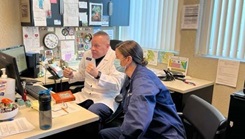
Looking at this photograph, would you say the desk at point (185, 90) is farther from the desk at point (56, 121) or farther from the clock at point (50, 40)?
the clock at point (50, 40)

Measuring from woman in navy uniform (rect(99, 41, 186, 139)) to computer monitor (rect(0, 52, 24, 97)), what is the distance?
0.75 meters

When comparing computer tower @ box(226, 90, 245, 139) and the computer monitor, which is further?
computer tower @ box(226, 90, 245, 139)

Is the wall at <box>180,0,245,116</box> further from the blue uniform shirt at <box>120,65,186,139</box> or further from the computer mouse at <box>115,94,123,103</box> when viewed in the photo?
the blue uniform shirt at <box>120,65,186,139</box>

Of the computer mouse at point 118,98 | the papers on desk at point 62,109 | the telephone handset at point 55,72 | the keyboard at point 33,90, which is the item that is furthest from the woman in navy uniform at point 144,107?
the telephone handset at point 55,72

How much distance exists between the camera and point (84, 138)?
1.83 m

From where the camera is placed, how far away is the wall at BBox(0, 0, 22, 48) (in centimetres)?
A: 259

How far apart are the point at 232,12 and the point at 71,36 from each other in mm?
2009

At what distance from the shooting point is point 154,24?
3.33 metres

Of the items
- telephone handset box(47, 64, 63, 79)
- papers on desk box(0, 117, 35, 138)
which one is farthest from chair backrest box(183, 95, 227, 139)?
telephone handset box(47, 64, 63, 79)

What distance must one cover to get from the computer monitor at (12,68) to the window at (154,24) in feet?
6.68

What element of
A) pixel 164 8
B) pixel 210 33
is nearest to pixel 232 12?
pixel 210 33

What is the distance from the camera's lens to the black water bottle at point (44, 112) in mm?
1345

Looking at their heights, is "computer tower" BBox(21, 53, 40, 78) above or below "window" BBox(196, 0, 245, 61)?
below

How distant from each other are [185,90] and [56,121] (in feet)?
4.48
